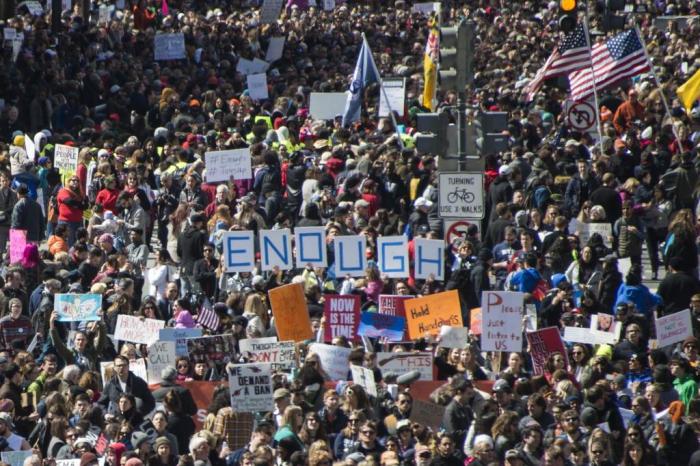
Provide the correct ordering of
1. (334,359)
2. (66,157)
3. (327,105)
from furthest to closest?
(327,105) < (66,157) < (334,359)

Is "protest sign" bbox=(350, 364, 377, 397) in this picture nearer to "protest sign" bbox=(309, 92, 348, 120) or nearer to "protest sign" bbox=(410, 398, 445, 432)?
"protest sign" bbox=(410, 398, 445, 432)

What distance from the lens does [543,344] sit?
58.5 feet

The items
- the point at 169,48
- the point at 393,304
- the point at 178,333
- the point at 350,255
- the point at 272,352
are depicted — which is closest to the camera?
the point at 272,352

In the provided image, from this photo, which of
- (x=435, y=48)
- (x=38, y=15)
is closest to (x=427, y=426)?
(x=435, y=48)

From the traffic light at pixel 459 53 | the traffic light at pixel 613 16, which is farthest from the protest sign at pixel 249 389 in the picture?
the traffic light at pixel 613 16

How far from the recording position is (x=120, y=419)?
16.5m

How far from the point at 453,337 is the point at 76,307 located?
154 inches

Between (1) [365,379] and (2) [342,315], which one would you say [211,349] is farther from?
(1) [365,379]

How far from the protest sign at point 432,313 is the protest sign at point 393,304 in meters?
0.40

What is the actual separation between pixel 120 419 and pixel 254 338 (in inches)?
103

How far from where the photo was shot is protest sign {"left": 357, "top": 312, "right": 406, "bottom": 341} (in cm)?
1902

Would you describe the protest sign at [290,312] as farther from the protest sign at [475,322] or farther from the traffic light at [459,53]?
the traffic light at [459,53]

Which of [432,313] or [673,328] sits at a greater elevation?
[432,313]

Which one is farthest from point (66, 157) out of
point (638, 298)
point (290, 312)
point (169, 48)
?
point (169, 48)
